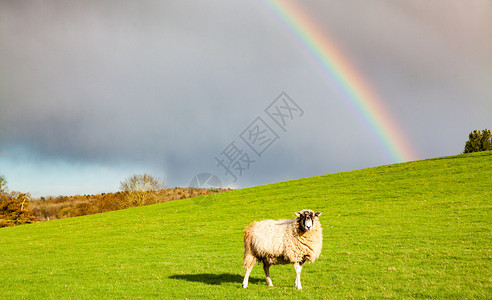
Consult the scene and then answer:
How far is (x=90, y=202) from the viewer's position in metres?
82.5

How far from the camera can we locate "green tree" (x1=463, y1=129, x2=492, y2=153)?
8188 cm

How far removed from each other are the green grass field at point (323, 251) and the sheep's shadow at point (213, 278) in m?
0.05

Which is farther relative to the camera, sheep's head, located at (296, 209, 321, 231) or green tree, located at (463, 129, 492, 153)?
green tree, located at (463, 129, 492, 153)

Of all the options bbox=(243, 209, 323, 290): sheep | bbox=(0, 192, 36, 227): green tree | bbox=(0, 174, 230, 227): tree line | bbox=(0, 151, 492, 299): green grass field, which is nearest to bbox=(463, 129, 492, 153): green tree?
bbox=(0, 151, 492, 299): green grass field

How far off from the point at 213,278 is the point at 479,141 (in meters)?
93.9

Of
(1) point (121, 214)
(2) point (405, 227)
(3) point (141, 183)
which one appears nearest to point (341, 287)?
(2) point (405, 227)

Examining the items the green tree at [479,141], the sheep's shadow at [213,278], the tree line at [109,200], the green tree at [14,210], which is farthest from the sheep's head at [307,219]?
the green tree at [479,141]

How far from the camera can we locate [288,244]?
1138 centimetres

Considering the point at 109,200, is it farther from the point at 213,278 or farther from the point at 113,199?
the point at 213,278

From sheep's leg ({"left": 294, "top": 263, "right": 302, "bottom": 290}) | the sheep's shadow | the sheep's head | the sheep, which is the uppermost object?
the sheep's head

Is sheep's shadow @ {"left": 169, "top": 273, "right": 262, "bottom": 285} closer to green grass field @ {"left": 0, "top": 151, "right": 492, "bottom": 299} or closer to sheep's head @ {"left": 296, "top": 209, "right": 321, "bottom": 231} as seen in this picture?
green grass field @ {"left": 0, "top": 151, "right": 492, "bottom": 299}

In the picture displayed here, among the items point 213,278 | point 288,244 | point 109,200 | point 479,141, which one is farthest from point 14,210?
point 479,141

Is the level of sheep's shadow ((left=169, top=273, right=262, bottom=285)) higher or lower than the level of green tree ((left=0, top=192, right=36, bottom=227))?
lower

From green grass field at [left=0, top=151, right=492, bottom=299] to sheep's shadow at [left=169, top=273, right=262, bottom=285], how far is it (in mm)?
53
